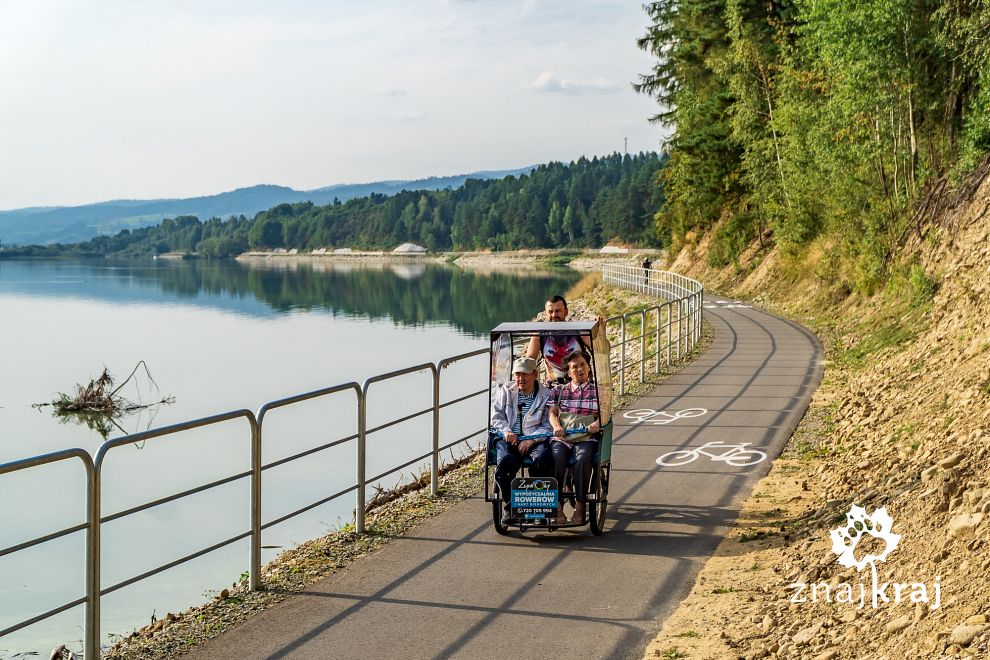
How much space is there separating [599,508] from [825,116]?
2342cm

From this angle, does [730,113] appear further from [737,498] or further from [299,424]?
A: [737,498]

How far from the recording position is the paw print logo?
762 centimetres

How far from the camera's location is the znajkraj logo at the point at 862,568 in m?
6.70

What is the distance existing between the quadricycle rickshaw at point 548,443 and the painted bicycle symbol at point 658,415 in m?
5.53

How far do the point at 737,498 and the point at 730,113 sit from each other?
4348 centimetres

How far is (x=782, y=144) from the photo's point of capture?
144 ft

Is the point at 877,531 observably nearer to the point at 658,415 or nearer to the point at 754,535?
the point at 754,535

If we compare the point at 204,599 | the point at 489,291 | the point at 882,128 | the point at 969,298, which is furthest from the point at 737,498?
the point at 489,291

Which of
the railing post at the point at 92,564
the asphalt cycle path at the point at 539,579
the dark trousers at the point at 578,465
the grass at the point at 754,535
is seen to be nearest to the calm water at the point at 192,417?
the asphalt cycle path at the point at 539,579

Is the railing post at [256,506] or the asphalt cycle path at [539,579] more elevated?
the railing post at [256,506]

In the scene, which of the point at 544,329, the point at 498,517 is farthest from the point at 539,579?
the point at 544,329

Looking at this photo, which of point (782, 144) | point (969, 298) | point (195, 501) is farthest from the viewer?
point (782, 144)

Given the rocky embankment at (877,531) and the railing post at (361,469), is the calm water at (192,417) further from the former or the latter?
the rocky embankment at (877,531)

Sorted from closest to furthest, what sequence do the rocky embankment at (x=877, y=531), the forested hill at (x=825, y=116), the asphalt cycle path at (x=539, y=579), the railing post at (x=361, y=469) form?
the rocky embankment at (x=877, y=531) < the asphalt cycle path at (x=539, y=579) < the railing post at (x=361, y=469) < the forested hill at (x=825, y=116)
